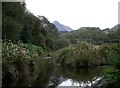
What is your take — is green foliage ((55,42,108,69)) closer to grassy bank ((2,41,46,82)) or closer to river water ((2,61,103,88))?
river water ((2,61,103,88))

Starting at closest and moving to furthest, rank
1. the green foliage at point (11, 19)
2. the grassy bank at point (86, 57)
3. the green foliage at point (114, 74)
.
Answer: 1. the green foliage at point (114, 74)
2. the grassy bank at point (86, 57)
3. the green foliage at point (11, 19)

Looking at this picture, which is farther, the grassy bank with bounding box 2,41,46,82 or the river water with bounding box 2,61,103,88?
the grassy bank with bounding box 2,41,46,82

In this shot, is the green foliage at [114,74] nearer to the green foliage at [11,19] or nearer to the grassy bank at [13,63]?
the grassy bank at [13,63]

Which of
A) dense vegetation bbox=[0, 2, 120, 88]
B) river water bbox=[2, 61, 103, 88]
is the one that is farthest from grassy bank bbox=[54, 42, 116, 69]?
river water bbox=[2, 61, 103, 88]

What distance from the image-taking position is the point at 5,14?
2877cm

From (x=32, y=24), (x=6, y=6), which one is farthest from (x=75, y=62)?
(x=32, y=24)

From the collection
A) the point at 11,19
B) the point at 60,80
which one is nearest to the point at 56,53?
the point at 11,19

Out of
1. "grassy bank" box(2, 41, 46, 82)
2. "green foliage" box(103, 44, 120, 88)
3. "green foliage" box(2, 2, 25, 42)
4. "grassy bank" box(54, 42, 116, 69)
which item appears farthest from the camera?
"green foliage" box(2, 2, 25, 42)

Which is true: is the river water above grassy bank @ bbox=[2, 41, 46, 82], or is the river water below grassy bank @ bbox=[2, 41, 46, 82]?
below

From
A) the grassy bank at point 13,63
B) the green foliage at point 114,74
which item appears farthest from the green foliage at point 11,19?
the green foliage at point 114,74

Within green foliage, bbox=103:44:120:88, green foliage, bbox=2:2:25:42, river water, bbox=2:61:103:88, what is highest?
green foliage, bbox=2:2:25:42

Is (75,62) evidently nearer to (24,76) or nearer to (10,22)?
(24,76)

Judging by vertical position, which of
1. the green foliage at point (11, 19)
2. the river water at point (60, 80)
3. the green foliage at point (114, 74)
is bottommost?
the river water at point (60, 80)

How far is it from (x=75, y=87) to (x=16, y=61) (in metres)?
3.95
